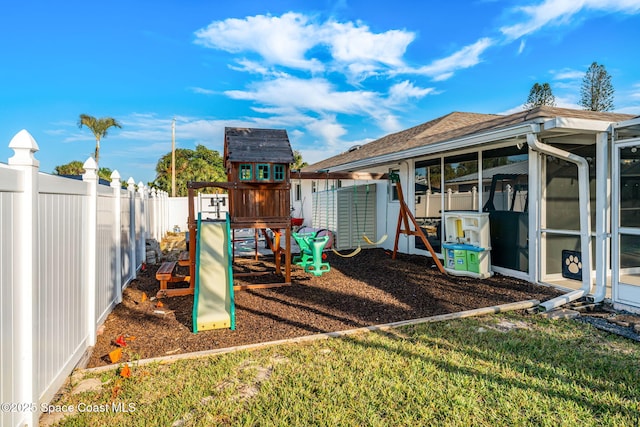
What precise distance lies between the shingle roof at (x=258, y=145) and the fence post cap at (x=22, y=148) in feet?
13.3

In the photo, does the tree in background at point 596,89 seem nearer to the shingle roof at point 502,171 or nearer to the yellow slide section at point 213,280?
the shingle roof at point 502,171

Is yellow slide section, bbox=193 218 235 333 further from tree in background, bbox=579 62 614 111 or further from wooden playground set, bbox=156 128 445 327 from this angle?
tree in background, bbox=579 62 614 111

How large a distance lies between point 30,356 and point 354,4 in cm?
1216

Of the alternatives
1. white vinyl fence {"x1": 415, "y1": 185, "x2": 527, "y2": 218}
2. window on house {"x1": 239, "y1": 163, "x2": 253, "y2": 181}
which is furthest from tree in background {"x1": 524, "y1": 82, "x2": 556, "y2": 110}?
window on house {"x1": 239, "y1": 163, "x2": 253, "y2": 181}

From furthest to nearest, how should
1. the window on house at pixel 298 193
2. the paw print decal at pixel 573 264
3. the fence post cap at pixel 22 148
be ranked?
the window on house at pixel 298 193, the paw print decal at pixel 573 264, the fence post cap at pixel 22 148

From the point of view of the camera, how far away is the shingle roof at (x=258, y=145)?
21.1 ft

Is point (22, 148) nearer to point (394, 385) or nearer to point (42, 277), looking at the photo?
point (42, 277)

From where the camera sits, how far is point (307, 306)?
533 cm

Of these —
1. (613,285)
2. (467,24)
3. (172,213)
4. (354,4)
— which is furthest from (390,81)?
(613,285)

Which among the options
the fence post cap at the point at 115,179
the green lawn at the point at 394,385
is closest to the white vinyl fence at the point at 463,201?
the green lawn at the point at 394,385

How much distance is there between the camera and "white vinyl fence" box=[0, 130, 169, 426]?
6.43 ft

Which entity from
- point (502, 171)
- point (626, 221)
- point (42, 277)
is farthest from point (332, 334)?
point (502, 171)

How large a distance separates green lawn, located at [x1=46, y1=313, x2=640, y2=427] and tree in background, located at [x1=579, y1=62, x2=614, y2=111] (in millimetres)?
33565

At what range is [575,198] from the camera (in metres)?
6.27
